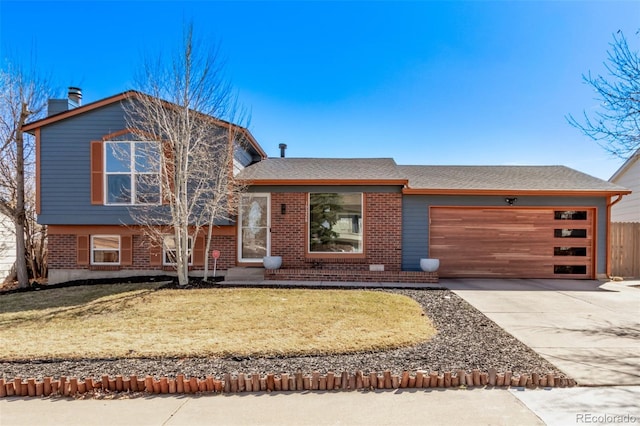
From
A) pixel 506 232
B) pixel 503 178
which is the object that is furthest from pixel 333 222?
pixel 503 178

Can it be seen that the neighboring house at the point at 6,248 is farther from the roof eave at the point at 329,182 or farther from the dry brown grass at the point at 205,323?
the roof eave at the point at 329,182

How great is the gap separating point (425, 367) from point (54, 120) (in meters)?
11.6

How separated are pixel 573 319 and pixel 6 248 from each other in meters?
16.6

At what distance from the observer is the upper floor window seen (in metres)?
9.32

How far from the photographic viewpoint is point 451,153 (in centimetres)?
1503

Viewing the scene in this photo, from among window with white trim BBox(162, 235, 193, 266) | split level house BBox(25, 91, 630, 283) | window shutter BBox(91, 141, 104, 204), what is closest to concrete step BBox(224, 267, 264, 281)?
split level house BBox(25, 91, 630, 283)

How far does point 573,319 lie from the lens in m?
5.67

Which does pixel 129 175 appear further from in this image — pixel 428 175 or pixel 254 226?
pixel 428 175

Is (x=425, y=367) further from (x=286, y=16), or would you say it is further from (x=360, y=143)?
(x=360, y=143)

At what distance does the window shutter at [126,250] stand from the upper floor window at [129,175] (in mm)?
1195

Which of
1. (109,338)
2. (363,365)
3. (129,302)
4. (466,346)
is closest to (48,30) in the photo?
(129,302)

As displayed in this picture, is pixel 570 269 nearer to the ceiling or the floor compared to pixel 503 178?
nearer to the floor

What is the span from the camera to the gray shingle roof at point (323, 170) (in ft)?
32.2

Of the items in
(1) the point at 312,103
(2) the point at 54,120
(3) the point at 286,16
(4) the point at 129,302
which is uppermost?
(3) the point at 286,16
